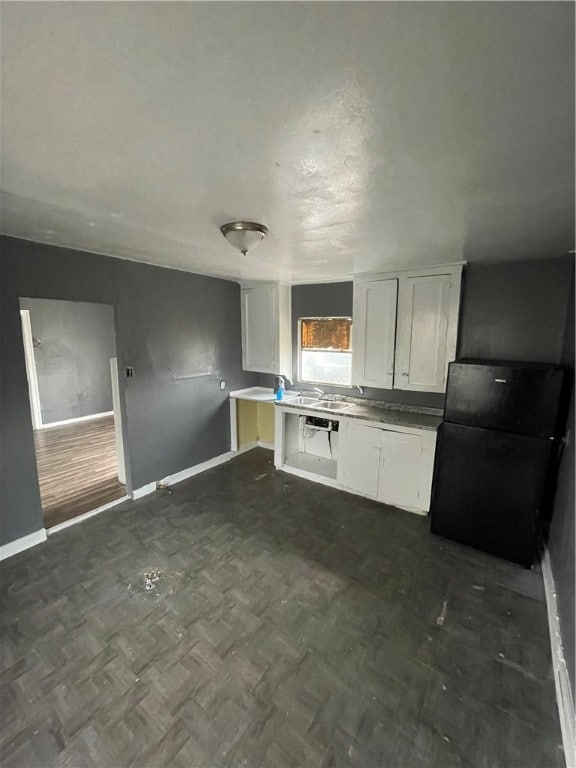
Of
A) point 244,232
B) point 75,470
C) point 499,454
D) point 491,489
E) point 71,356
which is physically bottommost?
point 75,470

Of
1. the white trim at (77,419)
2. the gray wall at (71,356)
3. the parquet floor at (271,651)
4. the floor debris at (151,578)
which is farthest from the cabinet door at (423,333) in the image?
the white trim at (77,419)

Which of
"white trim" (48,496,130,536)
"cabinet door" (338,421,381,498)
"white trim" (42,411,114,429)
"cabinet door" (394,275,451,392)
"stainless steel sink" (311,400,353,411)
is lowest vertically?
"white trim" (48,496,130,536)

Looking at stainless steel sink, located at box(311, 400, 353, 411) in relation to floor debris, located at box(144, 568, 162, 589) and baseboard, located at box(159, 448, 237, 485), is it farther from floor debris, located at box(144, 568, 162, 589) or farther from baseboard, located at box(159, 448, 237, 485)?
floor debris, located at box(144, 568, 162, 589)

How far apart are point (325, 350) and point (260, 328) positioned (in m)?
0.90

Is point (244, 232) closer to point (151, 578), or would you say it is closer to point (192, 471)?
point (151, 578)

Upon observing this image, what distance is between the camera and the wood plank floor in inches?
126

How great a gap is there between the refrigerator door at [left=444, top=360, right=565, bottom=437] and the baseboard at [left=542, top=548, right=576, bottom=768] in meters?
1.02

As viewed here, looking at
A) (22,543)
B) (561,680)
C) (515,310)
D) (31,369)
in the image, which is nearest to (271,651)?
(561,680)

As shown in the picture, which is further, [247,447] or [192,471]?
[247,447]

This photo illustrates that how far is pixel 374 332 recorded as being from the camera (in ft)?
11.4

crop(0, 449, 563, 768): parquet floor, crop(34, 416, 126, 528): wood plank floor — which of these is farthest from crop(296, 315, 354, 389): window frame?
crop(34, 416, 126, 528): wood plank floor

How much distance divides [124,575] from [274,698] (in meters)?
1.36

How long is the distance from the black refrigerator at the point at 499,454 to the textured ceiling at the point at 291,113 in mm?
1045

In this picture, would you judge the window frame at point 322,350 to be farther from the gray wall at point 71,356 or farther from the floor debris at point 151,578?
the gray wall at point 71,356
